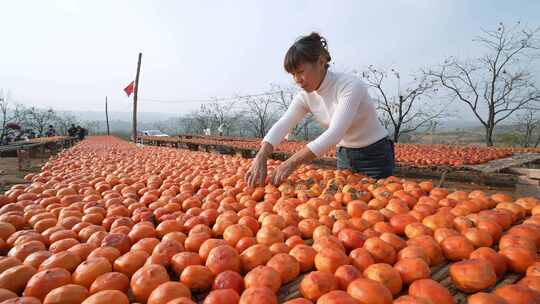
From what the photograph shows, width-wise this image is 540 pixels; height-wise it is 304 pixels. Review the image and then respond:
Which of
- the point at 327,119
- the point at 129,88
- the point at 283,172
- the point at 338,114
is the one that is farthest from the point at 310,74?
the point at 129,88

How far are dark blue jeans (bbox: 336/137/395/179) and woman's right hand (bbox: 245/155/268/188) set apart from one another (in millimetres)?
1171

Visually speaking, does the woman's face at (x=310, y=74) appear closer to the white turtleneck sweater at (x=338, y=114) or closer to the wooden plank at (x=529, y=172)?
the white turtleneck sweater at (x=338, y=114)

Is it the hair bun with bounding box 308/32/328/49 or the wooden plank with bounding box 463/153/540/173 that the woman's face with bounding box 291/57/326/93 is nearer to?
the hair bun with bounding box 308/32/328/49

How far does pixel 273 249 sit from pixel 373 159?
7.35 ft

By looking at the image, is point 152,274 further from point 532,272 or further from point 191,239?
point 532,272

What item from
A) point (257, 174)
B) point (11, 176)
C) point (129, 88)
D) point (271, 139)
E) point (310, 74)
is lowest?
point (11, 176)

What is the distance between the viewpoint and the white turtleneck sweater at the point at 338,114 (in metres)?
2.59

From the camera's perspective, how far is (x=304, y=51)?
8.46 ft

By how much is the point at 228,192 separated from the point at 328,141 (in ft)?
3.30

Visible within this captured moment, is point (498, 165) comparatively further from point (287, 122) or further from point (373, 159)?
point (287, 122)

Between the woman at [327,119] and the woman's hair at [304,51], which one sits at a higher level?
the woman's hair at [304,51]

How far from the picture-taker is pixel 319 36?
9.00 ft

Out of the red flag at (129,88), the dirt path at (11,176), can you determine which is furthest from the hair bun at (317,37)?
the red flag at (129,88)

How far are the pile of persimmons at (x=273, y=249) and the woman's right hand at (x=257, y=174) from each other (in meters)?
0.38
